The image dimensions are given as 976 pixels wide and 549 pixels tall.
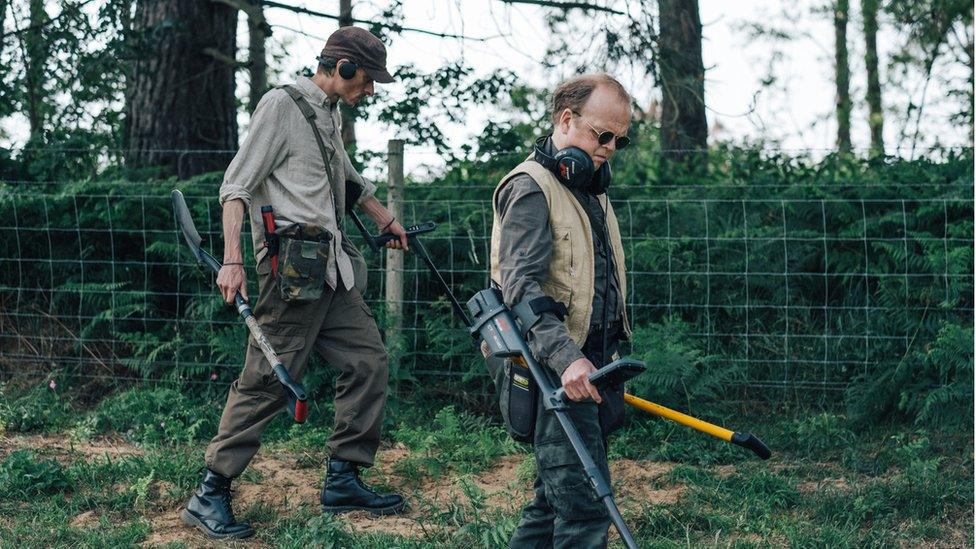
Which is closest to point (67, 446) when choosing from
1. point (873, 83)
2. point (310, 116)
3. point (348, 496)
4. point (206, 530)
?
point (206, 530)

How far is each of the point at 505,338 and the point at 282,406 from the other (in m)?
1.84

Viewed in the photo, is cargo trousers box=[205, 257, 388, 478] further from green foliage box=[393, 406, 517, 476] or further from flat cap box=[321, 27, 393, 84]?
flat cap box=[321, 27, 393, 84]

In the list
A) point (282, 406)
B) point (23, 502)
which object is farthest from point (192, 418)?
point (282, 406)

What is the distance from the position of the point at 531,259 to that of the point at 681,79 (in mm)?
5599

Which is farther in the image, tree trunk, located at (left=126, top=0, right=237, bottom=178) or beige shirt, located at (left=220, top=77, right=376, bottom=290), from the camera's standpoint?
tree trunk, located at (left=126, top=0, right=237, bottom=178)

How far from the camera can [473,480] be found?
530cm

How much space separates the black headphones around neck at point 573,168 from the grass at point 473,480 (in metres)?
1.70

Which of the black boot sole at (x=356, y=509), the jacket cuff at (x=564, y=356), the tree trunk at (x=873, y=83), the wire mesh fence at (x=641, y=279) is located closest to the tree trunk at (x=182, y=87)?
the wire mesh fence at (x=641, y=279)

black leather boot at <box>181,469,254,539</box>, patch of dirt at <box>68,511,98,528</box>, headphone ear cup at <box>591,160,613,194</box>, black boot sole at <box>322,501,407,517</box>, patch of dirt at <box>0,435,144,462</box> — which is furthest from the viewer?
patch of dirt at <box>0,435,144,462</box>

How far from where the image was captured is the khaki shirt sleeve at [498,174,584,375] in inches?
119

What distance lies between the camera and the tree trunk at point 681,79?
27.0 ft

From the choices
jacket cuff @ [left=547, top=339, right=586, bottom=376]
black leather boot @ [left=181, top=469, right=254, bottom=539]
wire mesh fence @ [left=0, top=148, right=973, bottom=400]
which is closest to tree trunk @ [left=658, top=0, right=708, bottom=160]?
wire mesh fence @ [left=0, top=148, right=973, bottom=400]

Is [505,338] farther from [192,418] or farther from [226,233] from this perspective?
[192,418]

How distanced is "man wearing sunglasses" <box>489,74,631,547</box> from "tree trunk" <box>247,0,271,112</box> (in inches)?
197
